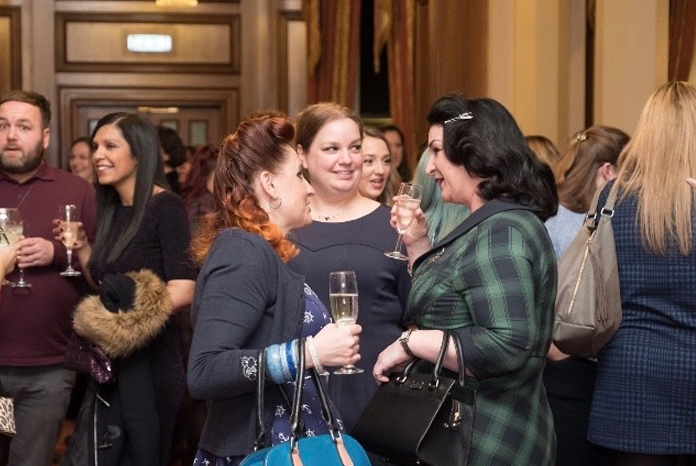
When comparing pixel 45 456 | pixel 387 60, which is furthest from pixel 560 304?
pixel 387 60

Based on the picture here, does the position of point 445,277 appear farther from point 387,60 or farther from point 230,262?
point 387,60

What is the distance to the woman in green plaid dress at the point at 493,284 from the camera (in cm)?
299

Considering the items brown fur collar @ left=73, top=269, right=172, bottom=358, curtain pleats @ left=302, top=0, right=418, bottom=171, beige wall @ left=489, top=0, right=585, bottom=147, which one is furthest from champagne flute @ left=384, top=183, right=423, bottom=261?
curtain pleats @ left=302, top=0, right=418, bottom=171

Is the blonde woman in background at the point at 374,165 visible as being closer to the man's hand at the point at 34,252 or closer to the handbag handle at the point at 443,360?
the man's hand at the point at 34,252

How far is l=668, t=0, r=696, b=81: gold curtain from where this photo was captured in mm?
8305

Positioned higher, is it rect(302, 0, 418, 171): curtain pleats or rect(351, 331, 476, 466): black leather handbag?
rect(302, 0, 418, 171): curtain pleats

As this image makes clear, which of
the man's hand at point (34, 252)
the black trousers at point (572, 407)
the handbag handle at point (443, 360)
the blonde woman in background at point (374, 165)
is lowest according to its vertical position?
the black trousers at point (572, 407)

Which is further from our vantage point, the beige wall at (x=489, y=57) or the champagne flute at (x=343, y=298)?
the beige wall at (x=489, y=57)

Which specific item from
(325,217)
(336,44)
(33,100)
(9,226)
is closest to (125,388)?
(9,226)

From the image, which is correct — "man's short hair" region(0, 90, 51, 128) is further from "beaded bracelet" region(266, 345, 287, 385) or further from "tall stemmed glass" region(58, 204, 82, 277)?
"beaded bracelet" region(266, 345, 287, 385)

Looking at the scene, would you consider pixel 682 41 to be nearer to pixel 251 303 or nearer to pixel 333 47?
pixel 333 47

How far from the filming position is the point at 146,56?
453 inches

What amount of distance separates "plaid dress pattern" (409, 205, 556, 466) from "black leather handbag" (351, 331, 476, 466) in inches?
2.9

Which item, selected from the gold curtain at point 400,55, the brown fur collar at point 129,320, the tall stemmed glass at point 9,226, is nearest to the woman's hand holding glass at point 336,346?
the brown fur collar at point 129,320
